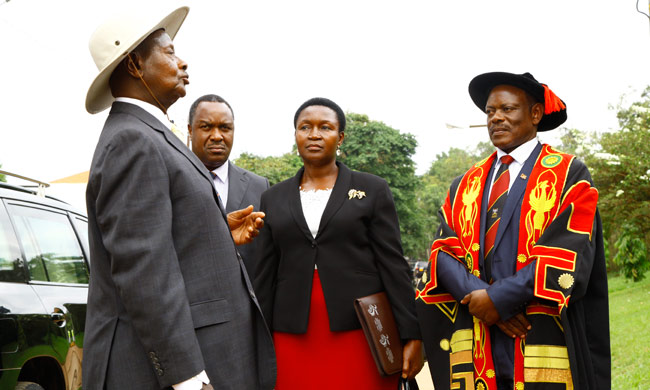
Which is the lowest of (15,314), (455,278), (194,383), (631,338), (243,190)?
(631,338)

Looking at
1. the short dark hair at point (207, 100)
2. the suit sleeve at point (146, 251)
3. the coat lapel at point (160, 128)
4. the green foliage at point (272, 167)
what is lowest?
→ the suit sleeve at point (146, 251)

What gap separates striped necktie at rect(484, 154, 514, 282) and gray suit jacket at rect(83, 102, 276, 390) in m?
1.41

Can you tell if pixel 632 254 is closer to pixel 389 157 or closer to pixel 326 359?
pixel 326 359

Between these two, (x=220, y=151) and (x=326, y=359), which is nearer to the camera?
(x=326, y=359)

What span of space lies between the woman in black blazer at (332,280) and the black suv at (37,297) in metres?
1.26

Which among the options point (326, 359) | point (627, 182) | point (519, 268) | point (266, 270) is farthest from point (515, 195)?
point (627, 182)

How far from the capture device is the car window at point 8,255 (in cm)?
355

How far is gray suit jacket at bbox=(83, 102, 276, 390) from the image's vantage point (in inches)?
84.3

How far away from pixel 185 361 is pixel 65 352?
7.01 ft

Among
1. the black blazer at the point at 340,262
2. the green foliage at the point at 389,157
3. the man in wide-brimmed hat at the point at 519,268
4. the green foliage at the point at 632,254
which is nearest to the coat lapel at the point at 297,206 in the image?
the black blazer at the point at 340,262

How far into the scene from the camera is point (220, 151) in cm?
460

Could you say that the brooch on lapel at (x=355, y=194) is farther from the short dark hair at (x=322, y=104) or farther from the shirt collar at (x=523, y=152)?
the shirt collar at (x=523, y=152)

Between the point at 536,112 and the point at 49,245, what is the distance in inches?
→ 127

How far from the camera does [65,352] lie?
3.91m
